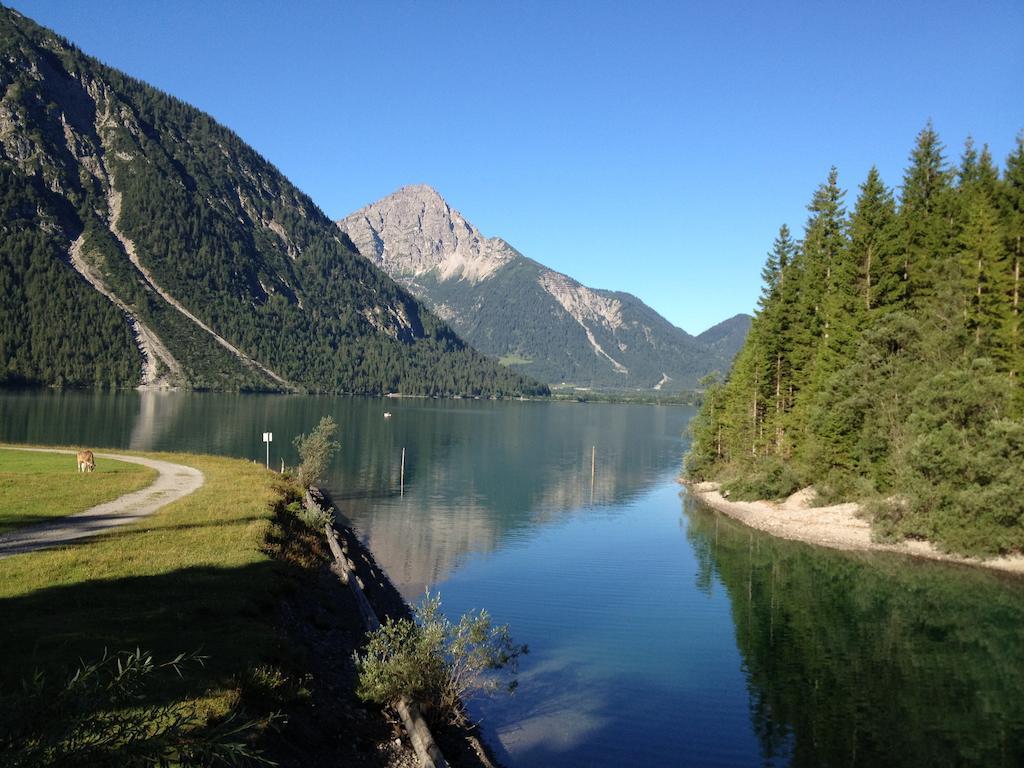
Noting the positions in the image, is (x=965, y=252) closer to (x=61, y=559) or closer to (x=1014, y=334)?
(x=1014, y=334)

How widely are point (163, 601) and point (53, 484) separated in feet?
78.2

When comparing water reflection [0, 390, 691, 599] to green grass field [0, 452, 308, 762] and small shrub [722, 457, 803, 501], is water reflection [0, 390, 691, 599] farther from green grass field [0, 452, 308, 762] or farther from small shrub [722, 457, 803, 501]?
small shrub [722, 457, 803, 501]

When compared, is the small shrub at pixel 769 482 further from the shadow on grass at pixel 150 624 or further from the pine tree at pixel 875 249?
the shadow on grass at pixel 150 624

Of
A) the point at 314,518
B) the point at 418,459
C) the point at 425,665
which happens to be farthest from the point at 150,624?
the point at 418,459

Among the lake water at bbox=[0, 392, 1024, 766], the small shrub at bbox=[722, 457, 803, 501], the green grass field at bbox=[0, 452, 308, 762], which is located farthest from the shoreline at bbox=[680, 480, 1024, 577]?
the green grass field at bbox=[0, 452, 308, 762]

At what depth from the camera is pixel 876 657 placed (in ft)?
94.4

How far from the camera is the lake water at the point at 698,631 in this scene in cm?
2147

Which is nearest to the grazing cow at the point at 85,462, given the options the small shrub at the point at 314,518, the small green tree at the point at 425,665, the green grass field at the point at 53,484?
the green grass field at the point at 53,484

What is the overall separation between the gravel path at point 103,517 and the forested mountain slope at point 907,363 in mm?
44255

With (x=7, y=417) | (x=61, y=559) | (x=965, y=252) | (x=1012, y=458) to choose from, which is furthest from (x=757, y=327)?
(x=7, y=417)

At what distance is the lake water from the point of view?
21469 mm

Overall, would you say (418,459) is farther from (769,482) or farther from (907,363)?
(907,363)

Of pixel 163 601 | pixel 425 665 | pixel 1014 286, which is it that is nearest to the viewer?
pixel 425 665

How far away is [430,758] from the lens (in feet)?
48.0
